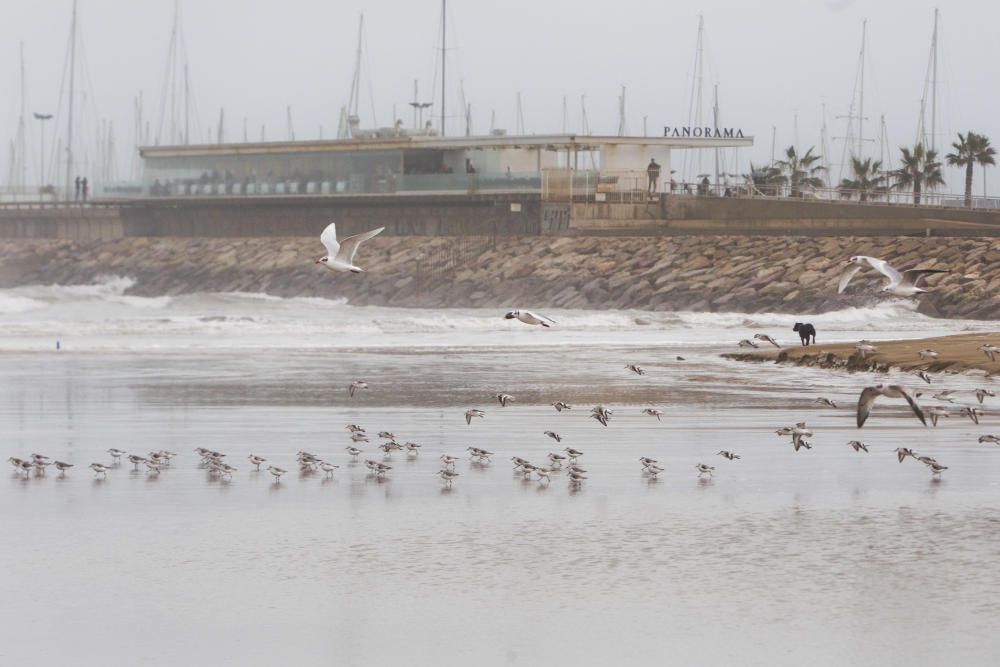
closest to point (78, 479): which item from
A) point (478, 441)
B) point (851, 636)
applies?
point (478, 441)

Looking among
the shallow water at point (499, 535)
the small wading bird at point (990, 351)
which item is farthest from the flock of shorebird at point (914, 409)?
the shallow water at point (499, 535)

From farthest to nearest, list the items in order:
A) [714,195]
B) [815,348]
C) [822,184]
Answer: [822,184], [714,195], [815,348]

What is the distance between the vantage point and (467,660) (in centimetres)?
966

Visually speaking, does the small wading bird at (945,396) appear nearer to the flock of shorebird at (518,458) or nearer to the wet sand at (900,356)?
the flock of shorebird at (518,458)

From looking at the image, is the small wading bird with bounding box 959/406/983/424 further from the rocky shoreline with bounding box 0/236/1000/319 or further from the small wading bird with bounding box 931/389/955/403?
the rocky shoreline with bounding box 0/236/1000/319

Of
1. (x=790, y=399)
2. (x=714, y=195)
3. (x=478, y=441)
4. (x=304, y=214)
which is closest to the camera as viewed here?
(x=478, y=441)

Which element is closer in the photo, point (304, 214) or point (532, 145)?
point (532, 145)

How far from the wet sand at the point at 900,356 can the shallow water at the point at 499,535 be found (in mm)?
1535

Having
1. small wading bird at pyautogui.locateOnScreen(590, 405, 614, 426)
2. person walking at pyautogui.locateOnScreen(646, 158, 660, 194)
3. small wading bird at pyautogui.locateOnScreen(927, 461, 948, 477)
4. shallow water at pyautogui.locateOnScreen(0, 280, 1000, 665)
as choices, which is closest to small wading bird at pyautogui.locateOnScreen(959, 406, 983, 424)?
shallow water at pyautogui.locateOnScreen(0, 280, 1000, 665)

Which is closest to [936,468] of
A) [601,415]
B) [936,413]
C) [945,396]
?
[936,413]

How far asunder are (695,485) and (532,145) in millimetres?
56064

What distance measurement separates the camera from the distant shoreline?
28016 mm

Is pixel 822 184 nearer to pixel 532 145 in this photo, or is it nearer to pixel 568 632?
pixel 532 145

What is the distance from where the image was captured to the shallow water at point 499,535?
10.1 meters
